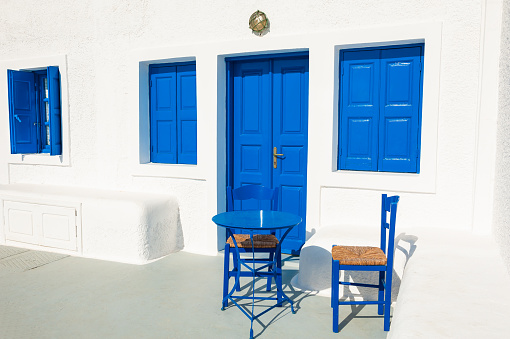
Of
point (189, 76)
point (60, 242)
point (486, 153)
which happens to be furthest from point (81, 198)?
point (486, 153)

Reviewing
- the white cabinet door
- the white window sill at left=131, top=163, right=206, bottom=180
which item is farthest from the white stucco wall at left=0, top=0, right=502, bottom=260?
the white cabinet door

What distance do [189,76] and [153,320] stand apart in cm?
323

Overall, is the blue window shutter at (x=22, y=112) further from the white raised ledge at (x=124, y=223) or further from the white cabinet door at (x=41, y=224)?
the white raised ledge at (x=124, y=223)

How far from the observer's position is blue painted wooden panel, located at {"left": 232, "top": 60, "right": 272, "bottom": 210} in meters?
5.39

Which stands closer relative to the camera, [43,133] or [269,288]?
[269,288]

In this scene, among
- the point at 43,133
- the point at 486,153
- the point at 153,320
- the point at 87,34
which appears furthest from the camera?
the point at 43,133

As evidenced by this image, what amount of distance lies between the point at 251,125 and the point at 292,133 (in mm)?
551

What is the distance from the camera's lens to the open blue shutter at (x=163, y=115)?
19.4 ft

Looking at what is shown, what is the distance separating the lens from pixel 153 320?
3.64 m

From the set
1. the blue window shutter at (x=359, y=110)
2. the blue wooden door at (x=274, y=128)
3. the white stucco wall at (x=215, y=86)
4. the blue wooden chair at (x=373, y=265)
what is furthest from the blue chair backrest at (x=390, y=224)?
the blue wooden door at (x=274, y=128)

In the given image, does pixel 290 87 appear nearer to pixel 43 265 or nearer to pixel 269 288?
pixel 269 288

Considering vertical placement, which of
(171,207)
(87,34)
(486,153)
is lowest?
(171,207)

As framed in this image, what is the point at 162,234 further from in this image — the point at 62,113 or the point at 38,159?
the point at 38,159

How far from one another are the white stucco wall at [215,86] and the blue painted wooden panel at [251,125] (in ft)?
0.73
